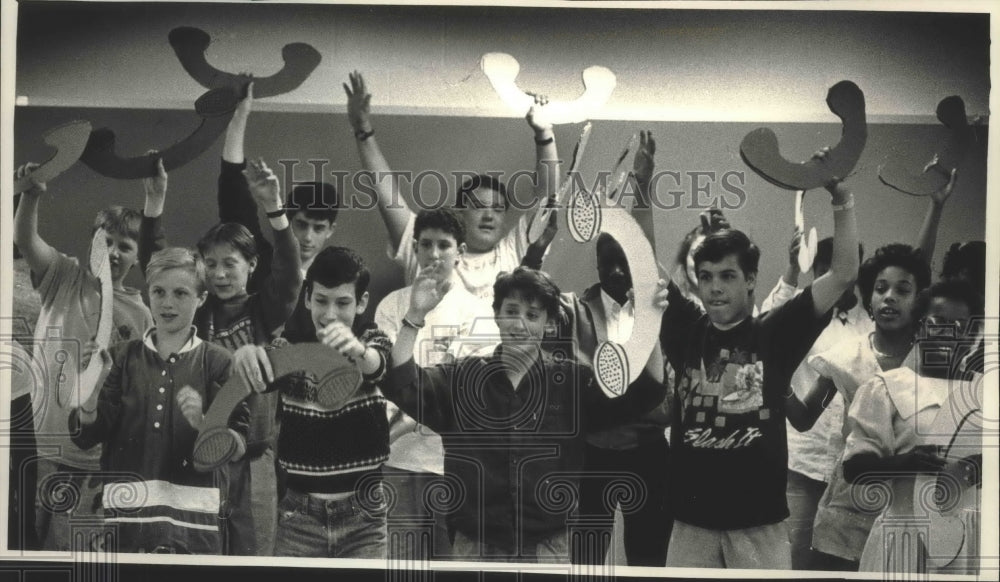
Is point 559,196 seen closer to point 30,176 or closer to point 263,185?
point 263,185

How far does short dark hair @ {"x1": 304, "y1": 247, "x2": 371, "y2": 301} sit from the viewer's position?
323 centimetres

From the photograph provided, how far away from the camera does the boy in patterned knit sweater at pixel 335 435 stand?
3.21 metres

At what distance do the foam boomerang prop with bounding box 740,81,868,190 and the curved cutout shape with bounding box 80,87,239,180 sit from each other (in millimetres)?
1764

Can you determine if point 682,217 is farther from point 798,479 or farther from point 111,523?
point 111,523

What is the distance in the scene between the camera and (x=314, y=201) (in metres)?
3.25

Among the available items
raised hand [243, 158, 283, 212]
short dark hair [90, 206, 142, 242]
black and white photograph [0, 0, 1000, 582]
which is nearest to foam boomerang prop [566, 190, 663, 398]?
black and white photograph [0, 0, 1000, 582]

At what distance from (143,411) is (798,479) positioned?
7.29 ft

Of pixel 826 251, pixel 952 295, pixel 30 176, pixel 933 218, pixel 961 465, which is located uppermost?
pixel 30 176

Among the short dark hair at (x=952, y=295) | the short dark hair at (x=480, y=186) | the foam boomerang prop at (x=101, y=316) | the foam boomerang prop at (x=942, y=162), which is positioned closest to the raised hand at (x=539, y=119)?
the short dark hair at (x=480, y=186)

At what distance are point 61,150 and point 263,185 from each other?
0.72 metres

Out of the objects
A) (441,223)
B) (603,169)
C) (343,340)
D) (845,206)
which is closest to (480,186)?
(441,223)

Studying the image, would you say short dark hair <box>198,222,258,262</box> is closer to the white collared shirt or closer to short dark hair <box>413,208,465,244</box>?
short dark hair <box>413,208,465,244</box>

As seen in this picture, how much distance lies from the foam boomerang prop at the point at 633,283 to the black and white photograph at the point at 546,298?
0.03ft


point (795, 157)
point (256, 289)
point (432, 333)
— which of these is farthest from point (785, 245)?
point (256, 289)
